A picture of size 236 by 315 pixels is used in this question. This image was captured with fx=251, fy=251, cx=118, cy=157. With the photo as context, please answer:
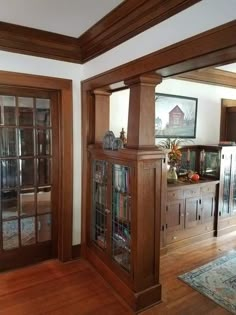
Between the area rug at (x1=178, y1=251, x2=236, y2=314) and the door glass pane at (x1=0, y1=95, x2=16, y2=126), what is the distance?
2.49 metres

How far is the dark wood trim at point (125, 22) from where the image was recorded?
1696mm

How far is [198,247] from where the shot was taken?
344 centimetres

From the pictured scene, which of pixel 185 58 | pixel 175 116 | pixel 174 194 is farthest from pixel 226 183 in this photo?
pixel 185 58

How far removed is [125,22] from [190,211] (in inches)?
98.9

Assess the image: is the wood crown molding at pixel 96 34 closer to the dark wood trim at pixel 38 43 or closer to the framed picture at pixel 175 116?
the dark wood trim at pixel 38 43

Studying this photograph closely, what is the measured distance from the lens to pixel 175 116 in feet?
12.6

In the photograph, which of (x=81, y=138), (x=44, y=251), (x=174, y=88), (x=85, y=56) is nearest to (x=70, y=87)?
(x=85, y=56)

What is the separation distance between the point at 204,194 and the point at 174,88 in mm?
1636

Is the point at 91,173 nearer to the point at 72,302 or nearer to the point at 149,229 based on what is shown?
the point at 149,229

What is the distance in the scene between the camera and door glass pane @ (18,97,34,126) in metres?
2.72

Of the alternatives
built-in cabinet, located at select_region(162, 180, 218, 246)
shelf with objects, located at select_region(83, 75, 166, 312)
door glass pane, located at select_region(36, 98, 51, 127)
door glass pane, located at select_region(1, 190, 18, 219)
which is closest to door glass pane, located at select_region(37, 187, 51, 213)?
door glass pane, located at select_region(1, 190, 18, 219)

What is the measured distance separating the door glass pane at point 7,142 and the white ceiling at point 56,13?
1053mm

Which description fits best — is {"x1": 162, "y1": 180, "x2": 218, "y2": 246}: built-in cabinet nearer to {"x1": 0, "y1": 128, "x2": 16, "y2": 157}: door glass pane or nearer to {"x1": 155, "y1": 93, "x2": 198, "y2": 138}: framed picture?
{"x1": 155, "y1": 93, "x2": 198, "y2": 138}: framed picture

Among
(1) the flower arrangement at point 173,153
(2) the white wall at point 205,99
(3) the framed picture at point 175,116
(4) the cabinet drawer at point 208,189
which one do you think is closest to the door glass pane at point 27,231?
(1) the flower arrangement at point 173,153
